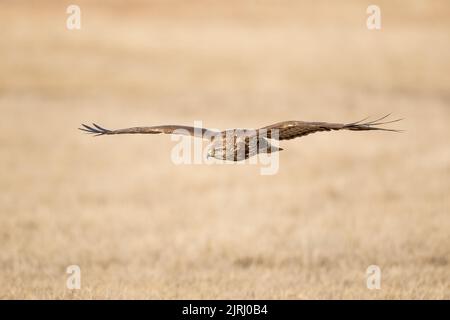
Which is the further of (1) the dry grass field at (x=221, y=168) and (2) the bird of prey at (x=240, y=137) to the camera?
(1) the dry grass field at (x=221, y=168)

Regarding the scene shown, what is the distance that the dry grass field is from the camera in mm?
12789

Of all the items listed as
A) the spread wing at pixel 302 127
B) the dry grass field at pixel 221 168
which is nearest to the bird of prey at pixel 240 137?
the spread wing at pixel 302 127

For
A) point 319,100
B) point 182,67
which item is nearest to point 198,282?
point 319,100

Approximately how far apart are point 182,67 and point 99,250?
2194cm

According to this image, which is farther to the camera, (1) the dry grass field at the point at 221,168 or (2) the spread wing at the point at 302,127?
(1) the dry grass field at the point at 221,168

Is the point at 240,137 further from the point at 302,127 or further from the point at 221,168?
the point at 221,168

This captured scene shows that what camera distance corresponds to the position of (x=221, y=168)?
20203 millimetres

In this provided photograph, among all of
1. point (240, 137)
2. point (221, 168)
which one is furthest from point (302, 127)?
point (221, 168)

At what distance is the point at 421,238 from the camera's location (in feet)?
47.4

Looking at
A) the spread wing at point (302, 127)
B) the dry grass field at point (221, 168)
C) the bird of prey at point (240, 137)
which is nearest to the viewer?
the spread wing at point (302, 127)

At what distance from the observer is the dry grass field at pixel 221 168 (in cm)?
1279

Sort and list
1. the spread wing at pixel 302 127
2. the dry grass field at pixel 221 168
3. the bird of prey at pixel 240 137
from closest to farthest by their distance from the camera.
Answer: the spread wing at pixel 302 127 → the bird of prey at pixel 240 137 → the dry grass field at pixel 221 168

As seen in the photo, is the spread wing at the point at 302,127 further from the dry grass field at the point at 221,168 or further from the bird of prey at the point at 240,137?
the dry grass field at the point at 221,168
